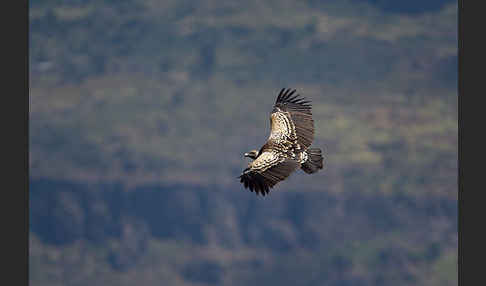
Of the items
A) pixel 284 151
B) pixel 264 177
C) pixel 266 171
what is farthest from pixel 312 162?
pixel 264 177

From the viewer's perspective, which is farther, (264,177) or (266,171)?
(266,171)

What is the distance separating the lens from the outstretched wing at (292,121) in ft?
184

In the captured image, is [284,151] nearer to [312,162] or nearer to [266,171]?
[312,162]

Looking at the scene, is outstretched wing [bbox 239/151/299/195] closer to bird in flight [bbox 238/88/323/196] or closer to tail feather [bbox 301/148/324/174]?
bird in flight [bbox 238/88/323/196]

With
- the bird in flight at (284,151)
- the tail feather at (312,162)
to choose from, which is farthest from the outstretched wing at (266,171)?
the tail feather at (312,162)

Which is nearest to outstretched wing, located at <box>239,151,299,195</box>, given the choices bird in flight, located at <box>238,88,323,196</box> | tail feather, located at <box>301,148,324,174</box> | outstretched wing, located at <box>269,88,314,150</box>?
bird in flight, located at <box>238,88,323,196</box>

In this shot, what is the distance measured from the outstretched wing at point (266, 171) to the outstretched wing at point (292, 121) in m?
2.07

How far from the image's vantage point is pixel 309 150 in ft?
181

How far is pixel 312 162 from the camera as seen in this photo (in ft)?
179

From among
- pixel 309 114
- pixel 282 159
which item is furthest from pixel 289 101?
pixel 282 159

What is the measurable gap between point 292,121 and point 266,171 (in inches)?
212

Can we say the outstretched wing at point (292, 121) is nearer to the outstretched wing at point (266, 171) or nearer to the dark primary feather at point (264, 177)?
the outstretched wing at point (266, 171)
